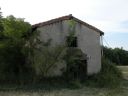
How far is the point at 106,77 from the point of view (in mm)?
30109

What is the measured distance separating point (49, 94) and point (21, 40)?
771cm

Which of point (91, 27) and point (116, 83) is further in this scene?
point (91, 27)

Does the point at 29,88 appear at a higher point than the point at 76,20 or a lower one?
lower

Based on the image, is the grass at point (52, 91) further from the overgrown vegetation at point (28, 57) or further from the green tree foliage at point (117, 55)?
the green tree foliage at point (117, 55)

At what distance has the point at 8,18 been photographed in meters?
28.9

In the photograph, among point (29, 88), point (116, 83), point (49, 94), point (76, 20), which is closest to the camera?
point (49, 94)

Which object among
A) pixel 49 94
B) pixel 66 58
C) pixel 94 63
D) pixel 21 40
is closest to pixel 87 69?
pixel 94 63

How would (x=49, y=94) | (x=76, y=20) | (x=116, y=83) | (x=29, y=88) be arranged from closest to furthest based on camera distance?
(x=49, y=94) < (x=29, y=88) < (x=116, y=83) < (x=76, y=20)

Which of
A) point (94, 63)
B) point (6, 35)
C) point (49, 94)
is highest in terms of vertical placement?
point (6, 35)

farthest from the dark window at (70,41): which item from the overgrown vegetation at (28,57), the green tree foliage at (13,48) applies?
the green tree foliage at (13,48)

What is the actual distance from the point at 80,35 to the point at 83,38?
387 millimetres

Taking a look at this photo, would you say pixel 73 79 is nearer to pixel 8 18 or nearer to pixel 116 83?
pixel 116 83

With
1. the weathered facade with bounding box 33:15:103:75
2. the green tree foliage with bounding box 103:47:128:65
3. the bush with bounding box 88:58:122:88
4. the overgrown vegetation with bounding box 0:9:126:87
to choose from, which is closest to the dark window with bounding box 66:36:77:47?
the weathered facade with bounding box 33:15:103:75

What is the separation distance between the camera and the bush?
2868 cm
